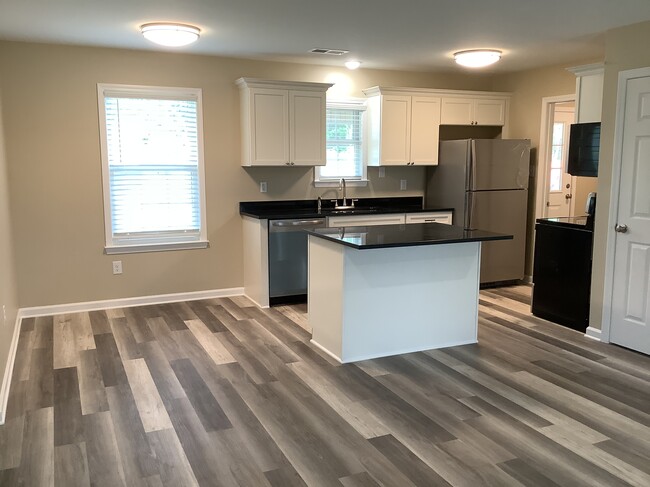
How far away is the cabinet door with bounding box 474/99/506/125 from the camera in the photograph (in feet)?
21.2

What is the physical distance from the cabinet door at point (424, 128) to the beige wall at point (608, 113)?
2191 mm

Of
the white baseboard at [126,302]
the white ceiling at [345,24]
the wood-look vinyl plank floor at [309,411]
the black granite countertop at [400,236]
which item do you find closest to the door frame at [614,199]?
the wood-look vinyl plank floor at [309,411]

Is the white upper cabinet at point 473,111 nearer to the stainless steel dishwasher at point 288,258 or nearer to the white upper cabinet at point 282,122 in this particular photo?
the white upper cabinet at point 282,122

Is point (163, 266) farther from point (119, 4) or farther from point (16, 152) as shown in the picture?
point (119, 4)

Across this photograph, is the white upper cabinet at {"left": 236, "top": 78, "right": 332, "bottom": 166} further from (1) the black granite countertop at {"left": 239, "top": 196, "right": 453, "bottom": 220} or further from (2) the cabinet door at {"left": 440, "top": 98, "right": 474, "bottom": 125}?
(2) the cabinet door at {"left": 440, "top": 98, "right": 474, "bottom": 125}

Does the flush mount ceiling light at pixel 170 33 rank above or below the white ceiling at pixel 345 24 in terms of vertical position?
below

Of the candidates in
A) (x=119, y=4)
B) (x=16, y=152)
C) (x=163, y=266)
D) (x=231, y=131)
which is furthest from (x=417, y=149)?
(x=16, y=152)

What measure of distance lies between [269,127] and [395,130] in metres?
1.48

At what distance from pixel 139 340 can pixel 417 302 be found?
7.15ft

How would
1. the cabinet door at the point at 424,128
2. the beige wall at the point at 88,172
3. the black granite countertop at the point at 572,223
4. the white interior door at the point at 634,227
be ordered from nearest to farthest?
Result: the white interior door at the point at 634,227
the black granite countertop at the point at 572,223
the beige wall at the point at 88,172
the cabinet door at the point at 424,128

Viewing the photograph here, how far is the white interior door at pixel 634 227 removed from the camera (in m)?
3.98

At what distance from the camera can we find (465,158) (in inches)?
235

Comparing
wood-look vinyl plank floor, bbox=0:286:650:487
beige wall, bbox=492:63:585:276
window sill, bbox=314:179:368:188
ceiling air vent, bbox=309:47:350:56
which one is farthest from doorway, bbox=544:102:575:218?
ceiling air vent, bbox=309:47:350:56

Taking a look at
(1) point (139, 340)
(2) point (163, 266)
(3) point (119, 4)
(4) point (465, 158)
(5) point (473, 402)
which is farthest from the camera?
(4) point (465, 158)
